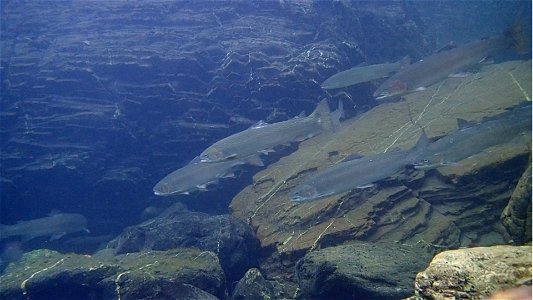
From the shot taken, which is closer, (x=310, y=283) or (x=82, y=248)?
(x=310, y=283)

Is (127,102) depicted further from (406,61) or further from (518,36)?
(518,36)

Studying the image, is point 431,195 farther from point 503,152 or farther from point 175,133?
point 175,133

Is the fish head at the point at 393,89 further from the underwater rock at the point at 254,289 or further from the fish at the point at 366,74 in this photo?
the underwater rock at the point at 254,289

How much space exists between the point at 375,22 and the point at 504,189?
12.1 meters

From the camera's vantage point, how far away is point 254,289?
5672 mm

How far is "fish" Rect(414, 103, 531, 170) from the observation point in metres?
5.66

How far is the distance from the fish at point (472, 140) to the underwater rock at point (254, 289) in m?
3.29

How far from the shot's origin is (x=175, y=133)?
39.5 feet

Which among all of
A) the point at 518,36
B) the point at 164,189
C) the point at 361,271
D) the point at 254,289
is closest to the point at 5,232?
the point at 164,189

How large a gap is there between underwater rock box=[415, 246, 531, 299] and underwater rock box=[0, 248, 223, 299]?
3737 millimetres

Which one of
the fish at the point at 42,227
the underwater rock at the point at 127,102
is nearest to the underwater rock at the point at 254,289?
the underwater rock at the point at 127,102

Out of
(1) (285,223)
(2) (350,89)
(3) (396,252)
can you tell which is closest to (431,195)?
(3) (396,252)

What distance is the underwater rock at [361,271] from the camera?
14.7 ft

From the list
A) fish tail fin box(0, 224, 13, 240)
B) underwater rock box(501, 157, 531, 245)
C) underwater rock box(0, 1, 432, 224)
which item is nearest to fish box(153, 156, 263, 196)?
underwater rock box(0, 1, 432, 224)
